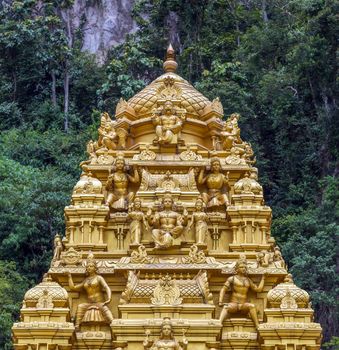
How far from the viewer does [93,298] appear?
2358 centimetres

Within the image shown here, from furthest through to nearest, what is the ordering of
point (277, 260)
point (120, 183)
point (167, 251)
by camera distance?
point (120, 183), point (167, 251), point (277, 260)

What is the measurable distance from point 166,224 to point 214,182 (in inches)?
76.3

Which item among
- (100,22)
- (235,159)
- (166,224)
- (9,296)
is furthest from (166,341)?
(100,22)

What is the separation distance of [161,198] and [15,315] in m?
12.7

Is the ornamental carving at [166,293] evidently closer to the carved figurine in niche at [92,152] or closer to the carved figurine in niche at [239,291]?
the carved figurine in niche at [239,291]

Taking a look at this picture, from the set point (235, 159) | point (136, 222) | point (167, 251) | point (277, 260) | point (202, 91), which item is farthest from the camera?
point (202, 91)

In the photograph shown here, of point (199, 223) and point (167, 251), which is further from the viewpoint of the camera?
point (199, 223)

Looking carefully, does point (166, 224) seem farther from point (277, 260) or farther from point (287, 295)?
point (287, 295)

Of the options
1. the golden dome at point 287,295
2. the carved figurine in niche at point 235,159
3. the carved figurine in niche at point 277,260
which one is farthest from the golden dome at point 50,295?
the carved figurine in niche at point 235,159

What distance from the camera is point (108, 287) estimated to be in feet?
77.7

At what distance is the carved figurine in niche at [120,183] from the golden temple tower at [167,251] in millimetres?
27

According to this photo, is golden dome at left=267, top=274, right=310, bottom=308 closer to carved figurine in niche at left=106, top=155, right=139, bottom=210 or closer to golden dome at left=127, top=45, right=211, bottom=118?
carved figurine in niche at left=106, top=155, right=139, bottom=210

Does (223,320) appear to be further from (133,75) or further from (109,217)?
(133,75)

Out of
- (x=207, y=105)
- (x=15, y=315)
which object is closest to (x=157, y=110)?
(x=207, y=105)
